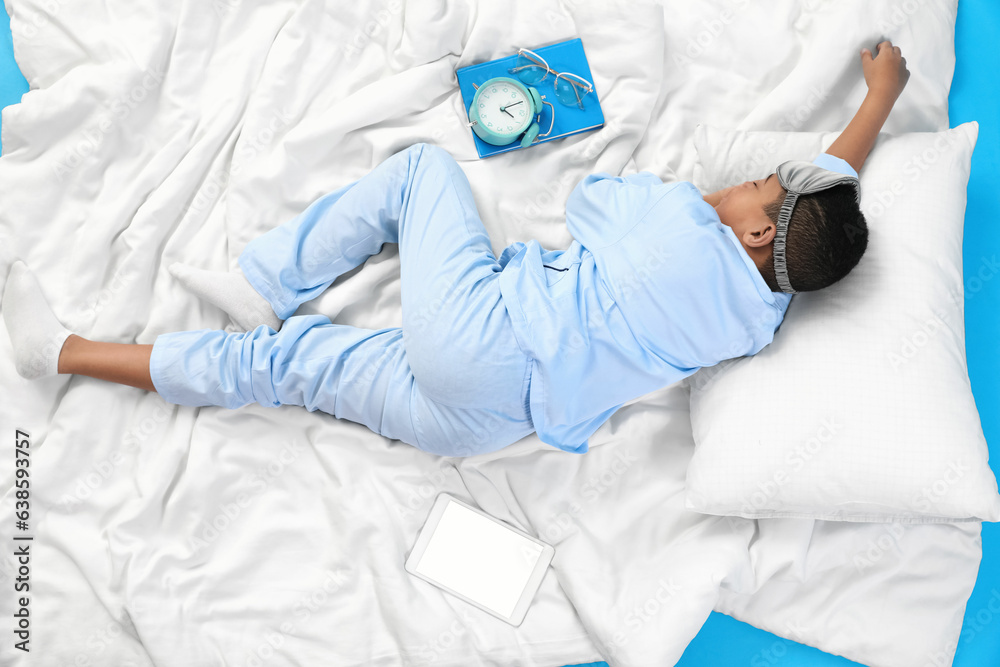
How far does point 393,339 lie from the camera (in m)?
1.26

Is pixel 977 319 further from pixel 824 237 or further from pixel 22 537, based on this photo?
pixel 22 537

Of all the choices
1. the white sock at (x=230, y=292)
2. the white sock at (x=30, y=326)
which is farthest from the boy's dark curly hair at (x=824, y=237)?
the white sock at (x=30, y=326)

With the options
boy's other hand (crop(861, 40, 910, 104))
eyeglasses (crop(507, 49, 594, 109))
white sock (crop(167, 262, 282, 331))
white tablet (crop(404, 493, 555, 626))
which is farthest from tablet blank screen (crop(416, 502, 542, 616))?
boy's other hand (crop(861, 40, 910, 104))

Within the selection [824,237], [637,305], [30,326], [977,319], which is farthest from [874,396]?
[30,326]

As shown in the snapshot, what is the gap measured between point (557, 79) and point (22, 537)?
135 centimetres

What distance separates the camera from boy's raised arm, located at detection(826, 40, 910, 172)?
4.09ft

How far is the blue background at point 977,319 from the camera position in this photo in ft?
4.56

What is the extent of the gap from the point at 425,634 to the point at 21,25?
145 cm

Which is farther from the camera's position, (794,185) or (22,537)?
(22,537)

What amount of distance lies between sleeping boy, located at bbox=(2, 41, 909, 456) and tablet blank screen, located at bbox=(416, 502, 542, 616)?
6.8 inches

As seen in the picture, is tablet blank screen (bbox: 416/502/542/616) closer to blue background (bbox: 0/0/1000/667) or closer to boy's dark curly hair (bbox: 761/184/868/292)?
blue background (bbox: 0/0/1000/667)

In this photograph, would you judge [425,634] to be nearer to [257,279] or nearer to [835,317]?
[257,279]

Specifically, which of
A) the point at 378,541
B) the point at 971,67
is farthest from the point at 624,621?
the point at 971,67

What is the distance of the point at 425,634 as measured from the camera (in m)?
1.25
